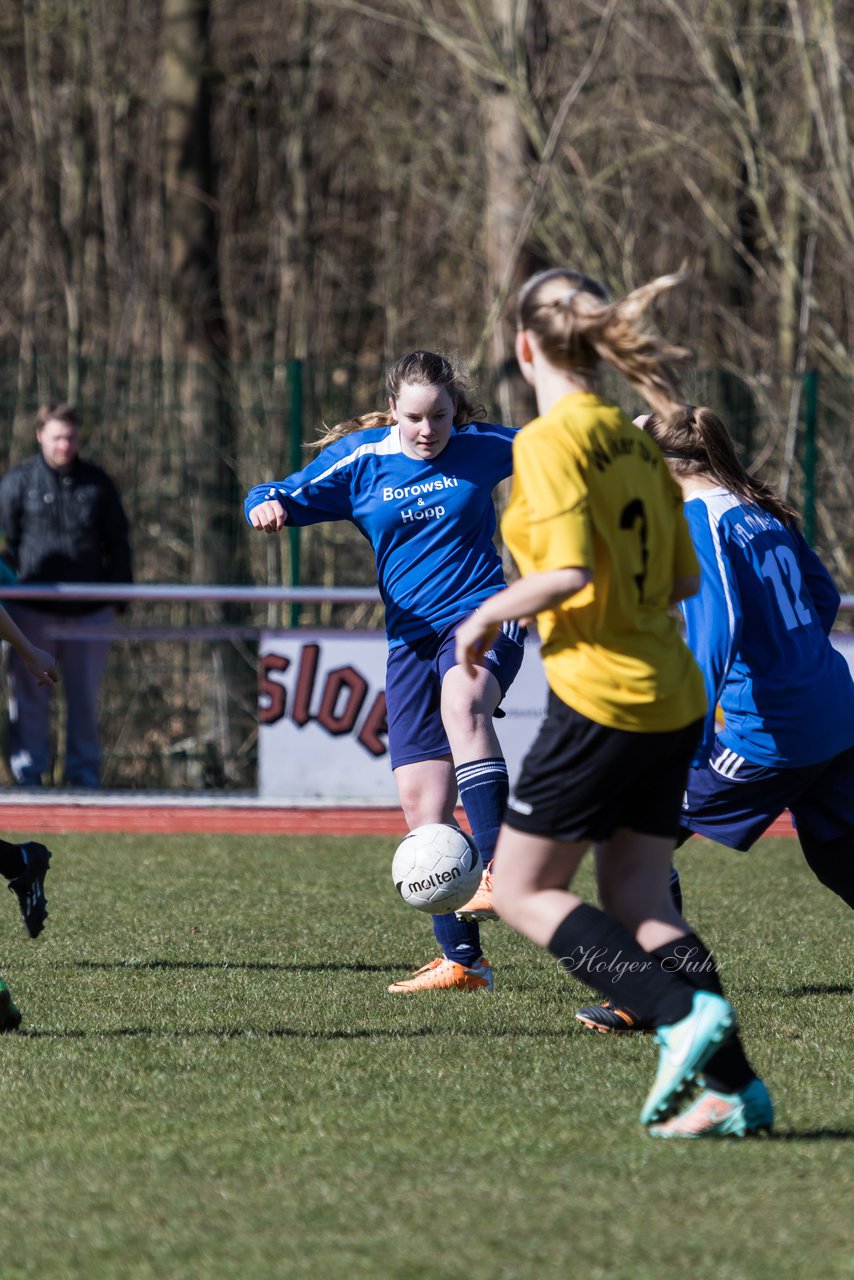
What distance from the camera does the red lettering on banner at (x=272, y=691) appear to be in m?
11.0

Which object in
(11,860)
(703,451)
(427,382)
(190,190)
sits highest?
(190,190)

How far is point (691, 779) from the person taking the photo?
5434 millimetres

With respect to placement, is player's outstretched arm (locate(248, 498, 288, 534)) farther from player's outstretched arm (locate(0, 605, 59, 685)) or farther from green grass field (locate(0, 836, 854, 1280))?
green grass field (locate(0, 836, 854, 1280))

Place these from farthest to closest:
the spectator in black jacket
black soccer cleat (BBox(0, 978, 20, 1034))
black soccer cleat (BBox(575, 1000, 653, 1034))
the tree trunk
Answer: the tree trunk
the spectator in black jacket
black soccer cleat (BBox(575, 1000, 653, 1034))
black soccer cleat (BBox(0, 978, 20, 1034))

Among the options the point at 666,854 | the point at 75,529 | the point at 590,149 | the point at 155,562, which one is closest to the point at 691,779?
the point at 666,854

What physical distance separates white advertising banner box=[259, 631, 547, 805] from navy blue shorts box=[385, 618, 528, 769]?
4883mm

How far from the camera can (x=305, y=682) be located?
10.9 m

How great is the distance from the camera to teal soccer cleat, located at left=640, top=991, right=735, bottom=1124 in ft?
11.8

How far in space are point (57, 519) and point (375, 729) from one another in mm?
2530

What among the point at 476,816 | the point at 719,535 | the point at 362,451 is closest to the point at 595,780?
the point at 719,535

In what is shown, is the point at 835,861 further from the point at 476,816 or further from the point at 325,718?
the point at 325,718

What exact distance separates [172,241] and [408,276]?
111 inches

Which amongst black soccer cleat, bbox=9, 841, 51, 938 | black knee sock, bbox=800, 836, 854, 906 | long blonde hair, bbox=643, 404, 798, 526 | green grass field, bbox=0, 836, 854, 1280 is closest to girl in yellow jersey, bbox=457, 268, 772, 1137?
green grass field, bbox=0, 836, 854, 1280

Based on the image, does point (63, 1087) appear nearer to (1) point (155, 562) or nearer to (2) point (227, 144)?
(1) point (155, 562)
